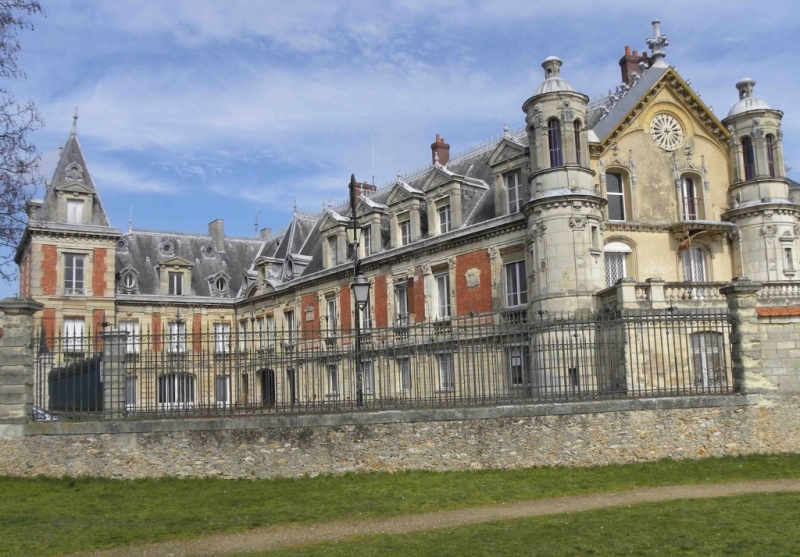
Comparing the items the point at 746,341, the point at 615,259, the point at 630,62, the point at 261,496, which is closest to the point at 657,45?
the point at 630,62

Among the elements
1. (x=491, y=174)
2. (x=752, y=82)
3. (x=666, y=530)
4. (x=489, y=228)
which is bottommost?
(x=666, y=530)

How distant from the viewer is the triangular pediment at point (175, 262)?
44428 millimetres

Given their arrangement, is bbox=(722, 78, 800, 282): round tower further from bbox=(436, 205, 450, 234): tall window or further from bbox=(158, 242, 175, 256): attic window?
bbox=(158, 242, 175, 256): attic window

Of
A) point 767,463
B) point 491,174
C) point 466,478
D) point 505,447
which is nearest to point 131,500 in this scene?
point 466,478

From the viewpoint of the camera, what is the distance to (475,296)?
98.0 feet

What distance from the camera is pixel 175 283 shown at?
4497cm

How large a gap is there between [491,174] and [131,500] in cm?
2277

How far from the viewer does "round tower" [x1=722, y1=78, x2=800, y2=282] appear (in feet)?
90.8

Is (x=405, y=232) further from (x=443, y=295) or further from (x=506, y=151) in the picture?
(x=506, y=151)

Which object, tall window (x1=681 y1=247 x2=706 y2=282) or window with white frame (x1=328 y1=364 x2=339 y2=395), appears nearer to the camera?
window with white frame (x1=328 y1=364 x2=339 y2=395)

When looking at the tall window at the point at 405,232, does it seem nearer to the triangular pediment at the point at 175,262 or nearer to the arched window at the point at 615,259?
the arched window at the point at 615,259

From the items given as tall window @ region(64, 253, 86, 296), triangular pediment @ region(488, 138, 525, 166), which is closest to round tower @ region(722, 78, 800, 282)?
triangular pediment @ region(488, 138, 525, 166)

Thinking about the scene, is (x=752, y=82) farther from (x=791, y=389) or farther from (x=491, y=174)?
(x=791, y=389)

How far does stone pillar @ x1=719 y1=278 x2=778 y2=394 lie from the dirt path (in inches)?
117
